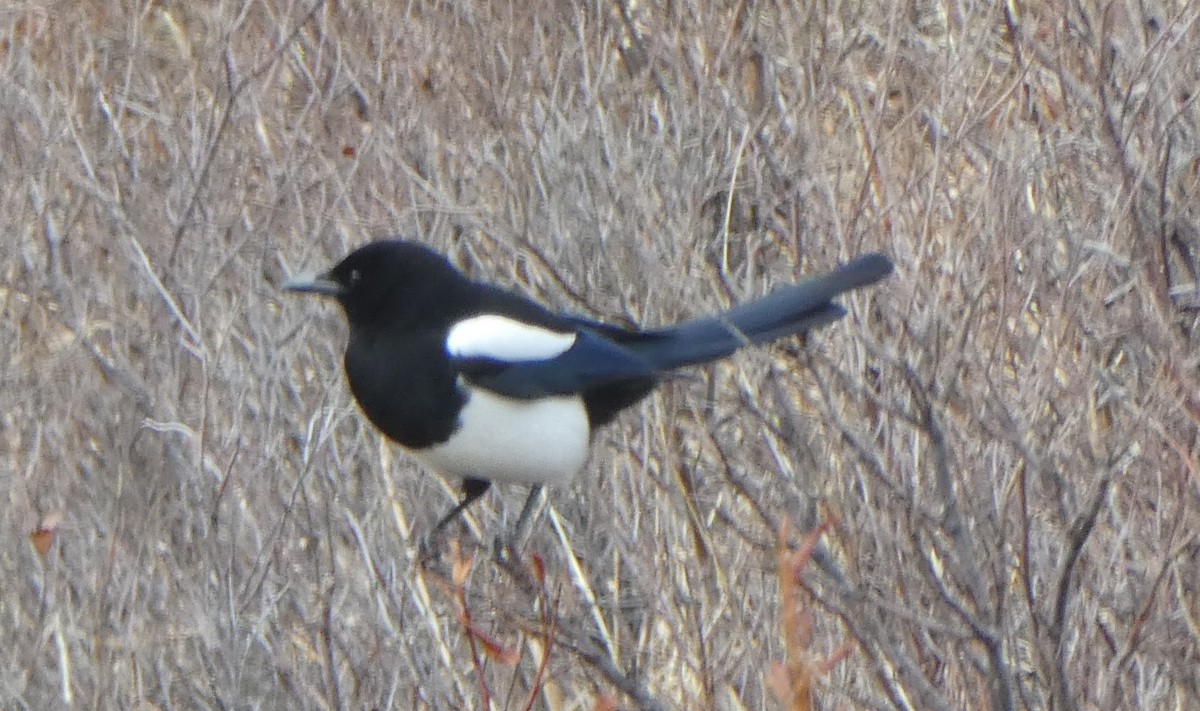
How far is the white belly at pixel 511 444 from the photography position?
11.4 feet

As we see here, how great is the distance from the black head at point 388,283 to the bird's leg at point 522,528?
0.43 metres

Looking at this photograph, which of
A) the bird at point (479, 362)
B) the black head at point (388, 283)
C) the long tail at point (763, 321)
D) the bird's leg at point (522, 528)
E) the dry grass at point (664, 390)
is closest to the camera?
the dry grass at point (664, 390)

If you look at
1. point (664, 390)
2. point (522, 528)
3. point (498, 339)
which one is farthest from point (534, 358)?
point (522, 528)

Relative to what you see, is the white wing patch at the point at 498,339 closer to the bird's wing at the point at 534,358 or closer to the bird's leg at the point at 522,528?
the bird's wing at the point at 534,358

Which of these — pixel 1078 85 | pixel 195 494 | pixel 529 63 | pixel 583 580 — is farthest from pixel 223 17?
pixel 1078 85

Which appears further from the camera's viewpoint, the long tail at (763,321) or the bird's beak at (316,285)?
the bird's beak at (316,285)

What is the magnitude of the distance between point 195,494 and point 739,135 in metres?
1.29

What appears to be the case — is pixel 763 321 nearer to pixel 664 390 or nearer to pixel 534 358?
pixel 664 390

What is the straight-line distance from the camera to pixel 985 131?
4.07 meters

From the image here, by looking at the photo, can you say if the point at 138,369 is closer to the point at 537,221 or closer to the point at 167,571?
the point at 167,571

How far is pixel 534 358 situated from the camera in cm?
357

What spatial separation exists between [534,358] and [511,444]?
0.17m

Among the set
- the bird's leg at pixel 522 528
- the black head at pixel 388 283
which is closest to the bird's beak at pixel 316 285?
the black head at pixel 388 283

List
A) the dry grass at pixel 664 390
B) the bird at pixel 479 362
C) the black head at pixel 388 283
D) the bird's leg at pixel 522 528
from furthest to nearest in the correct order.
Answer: the black head at pixel 388 283 < the bird at pixel 479 362 < the bird's leg at pixel 522 528 < the dry grass at pixel 664 390
